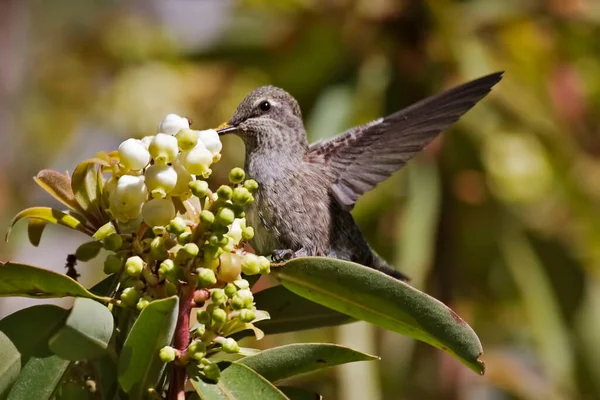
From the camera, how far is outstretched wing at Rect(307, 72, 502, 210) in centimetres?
166

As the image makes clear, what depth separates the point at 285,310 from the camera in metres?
1.21

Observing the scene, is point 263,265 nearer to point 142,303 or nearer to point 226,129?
point 142,303

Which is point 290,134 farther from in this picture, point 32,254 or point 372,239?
point 32,254

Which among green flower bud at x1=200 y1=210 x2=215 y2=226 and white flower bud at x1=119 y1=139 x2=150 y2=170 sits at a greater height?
white flower bud at x1=119 y1=139 x2=150 y2=170

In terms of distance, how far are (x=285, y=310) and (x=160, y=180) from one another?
0.31 metres

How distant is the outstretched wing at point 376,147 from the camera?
1.66 metres

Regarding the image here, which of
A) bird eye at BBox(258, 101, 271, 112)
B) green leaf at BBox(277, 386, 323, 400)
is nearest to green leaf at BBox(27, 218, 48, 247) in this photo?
green leaf at BBox(277, 386, 323, 400)

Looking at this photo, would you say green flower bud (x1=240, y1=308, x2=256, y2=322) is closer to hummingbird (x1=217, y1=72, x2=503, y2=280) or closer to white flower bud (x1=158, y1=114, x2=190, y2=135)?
white flower bud (x1=158, y1=114, x2=190, y2=135)

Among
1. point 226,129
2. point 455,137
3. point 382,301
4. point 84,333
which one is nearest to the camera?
point 84,333

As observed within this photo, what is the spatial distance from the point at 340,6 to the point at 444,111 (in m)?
1.25

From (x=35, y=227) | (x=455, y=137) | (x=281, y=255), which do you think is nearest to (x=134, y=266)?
(x=35, y=227)

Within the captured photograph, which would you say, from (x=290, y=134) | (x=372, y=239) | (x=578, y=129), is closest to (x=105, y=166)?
(x=290, y=134)

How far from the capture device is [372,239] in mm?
2729

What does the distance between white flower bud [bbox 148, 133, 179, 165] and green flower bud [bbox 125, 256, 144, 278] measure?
13 cm
